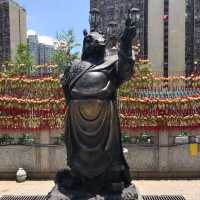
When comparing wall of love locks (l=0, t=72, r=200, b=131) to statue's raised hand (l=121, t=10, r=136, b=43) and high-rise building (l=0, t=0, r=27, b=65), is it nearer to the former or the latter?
statue's raised hand (l=121, t=10, r=136, b=43)

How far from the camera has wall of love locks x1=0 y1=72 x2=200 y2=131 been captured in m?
10.9

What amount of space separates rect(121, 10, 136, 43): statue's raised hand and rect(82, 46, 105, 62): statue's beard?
1.66ft

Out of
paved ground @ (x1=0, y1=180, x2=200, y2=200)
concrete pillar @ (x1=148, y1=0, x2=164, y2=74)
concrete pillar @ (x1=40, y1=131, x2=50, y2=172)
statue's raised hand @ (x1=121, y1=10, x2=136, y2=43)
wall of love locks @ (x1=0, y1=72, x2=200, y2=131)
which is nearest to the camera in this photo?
statue's raised hand @ (x1=121, y1=10, x2=136, y2=43)

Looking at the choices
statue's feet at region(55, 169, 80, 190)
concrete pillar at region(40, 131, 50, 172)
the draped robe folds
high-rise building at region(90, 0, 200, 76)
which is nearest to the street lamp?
the draped robe folds

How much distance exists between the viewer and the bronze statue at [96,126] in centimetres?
519

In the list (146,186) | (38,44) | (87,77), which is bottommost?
(146,186)

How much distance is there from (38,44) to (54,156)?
1716 inches

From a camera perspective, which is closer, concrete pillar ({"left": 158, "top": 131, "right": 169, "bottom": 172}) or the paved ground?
the paved ground

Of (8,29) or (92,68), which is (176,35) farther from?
(92,68)

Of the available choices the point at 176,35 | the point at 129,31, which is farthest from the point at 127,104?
the point at 176,35

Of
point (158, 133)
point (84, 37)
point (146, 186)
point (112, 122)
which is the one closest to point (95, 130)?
point (112, 122)

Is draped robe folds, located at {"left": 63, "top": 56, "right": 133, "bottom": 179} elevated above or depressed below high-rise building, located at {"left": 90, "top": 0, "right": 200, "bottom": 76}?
below

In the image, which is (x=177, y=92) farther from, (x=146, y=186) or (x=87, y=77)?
(x=87, y=77)

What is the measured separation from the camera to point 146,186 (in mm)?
10148
